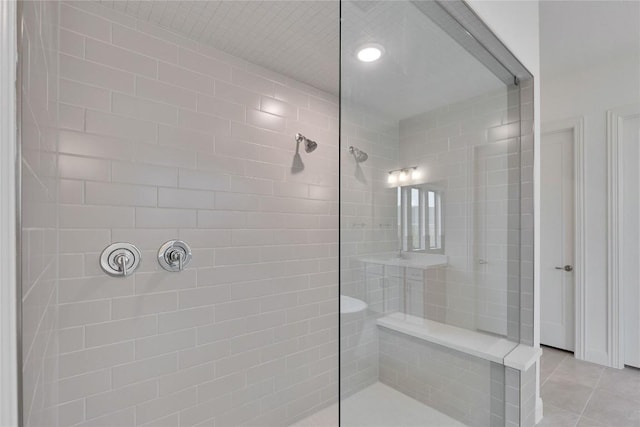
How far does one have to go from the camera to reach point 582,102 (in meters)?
3.05

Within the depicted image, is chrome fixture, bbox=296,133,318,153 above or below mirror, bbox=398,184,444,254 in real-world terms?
above

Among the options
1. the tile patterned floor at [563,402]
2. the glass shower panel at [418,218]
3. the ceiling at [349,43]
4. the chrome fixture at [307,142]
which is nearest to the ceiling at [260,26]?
the ceiling at [349,43]

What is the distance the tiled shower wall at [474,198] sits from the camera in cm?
143

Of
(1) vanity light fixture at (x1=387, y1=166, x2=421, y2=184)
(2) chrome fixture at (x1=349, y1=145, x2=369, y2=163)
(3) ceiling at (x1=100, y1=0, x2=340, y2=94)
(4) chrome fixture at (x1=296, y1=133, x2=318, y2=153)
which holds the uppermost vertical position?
(3) ceiling at (x1=100, y1=0, x2=340, y2=94)

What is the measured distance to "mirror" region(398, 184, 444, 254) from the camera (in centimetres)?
131

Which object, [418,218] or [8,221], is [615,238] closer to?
[418,218]

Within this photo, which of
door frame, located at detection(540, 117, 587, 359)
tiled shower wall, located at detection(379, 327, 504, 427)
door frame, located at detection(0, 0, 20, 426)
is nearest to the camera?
door frame, located at detection(0, 0, 20, 426)

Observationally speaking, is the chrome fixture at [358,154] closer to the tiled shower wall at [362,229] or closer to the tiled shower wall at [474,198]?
the tiled shower wall at [362,229]

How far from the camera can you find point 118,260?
154 cm

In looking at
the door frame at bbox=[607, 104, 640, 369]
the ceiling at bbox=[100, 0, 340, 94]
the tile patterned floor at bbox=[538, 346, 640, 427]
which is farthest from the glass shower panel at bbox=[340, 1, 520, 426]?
the door frame at bbox=[607, 104, 640, 369]

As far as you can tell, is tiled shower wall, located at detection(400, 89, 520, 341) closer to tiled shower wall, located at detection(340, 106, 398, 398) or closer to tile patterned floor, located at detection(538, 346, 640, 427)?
tiled shower wall, located at detection(340, 106, 398, 398)

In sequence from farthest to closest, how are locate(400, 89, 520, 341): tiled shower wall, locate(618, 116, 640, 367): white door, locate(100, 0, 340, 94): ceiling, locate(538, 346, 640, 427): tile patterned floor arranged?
locate(618, 116, 640, 367): white door
locate(538, 346, 640, 427): tile patterned floor
locate(100, 0, 340, 94): ceiling
locate(400, 89, 520, 341): tiled shower wall

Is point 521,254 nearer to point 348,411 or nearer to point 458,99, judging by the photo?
point 458,99

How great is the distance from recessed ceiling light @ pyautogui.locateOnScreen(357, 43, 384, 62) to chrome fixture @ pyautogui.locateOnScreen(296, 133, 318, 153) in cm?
110
